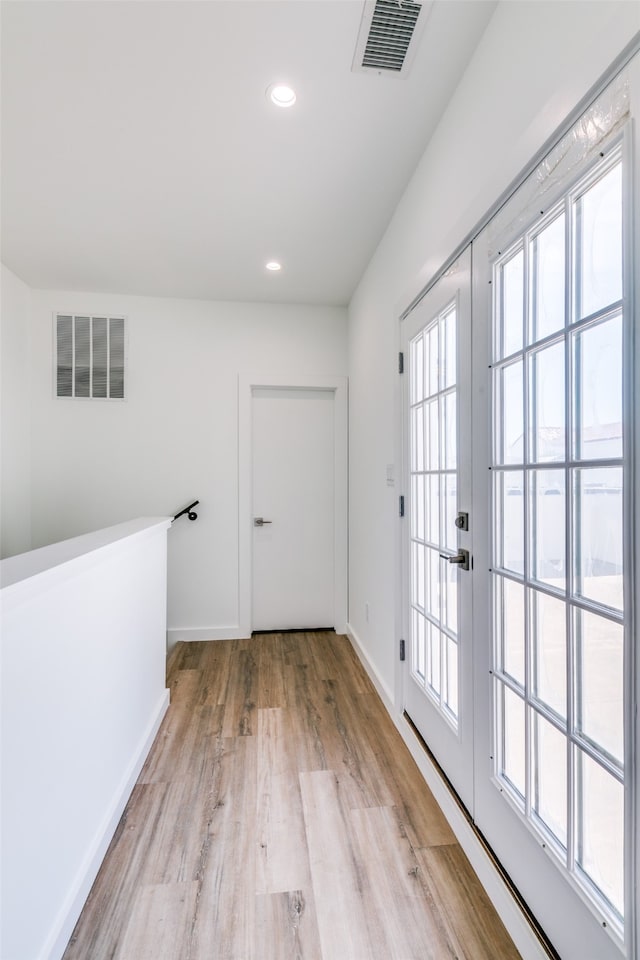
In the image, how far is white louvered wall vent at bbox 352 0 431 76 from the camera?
4.29 ft

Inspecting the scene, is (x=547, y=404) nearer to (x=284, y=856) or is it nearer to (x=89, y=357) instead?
(x=284, y=856)

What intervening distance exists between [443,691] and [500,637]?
54 cm

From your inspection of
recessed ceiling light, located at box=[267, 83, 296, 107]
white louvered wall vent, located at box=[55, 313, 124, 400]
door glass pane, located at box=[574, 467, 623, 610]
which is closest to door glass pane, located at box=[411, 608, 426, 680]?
door glass pane, located at box=[574, 467, 623, 610]

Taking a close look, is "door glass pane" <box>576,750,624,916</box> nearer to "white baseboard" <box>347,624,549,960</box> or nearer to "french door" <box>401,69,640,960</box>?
"french door" <box>401,69,640,960</box>

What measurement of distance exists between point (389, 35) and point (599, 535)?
1597 mm

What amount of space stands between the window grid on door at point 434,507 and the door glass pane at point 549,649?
48 cm

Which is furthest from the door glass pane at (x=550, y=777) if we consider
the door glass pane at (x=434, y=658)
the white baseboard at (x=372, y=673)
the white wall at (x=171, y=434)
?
the white wall at (x=171, y=434)

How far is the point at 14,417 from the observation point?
3166 mm

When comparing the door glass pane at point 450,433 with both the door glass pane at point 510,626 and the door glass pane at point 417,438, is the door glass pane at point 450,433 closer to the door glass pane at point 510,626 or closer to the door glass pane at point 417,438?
the door glass pane at point 417,438

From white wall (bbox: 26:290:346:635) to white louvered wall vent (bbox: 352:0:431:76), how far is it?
2176mm

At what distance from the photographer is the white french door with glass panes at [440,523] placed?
156 centimetres

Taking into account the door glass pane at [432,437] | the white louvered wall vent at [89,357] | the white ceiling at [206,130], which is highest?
the white ceiling at [206,130]

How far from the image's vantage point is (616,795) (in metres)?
0.91

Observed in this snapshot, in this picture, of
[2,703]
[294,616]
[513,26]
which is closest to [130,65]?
[513,26]
